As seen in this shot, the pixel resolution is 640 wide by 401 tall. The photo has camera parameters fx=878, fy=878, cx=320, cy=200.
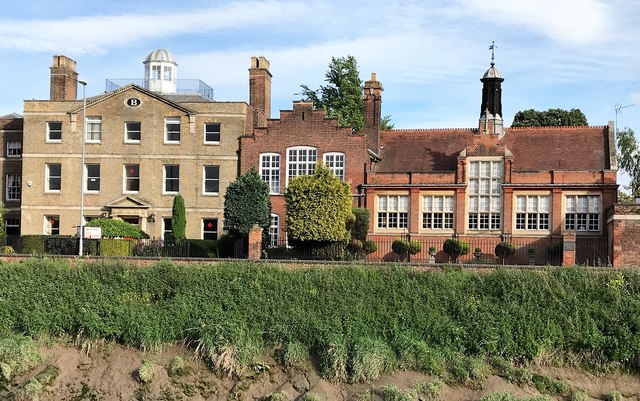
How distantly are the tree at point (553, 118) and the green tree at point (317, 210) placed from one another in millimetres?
28551

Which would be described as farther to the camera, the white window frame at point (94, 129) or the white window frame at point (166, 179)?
the white window frame at point (94, 129)

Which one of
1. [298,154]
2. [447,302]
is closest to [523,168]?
[298,154]

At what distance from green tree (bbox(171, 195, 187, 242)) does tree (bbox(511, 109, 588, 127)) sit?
91.9 ft

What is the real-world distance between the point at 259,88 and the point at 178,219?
848cm

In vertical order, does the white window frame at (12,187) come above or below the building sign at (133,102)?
below

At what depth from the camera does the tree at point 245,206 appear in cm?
3691

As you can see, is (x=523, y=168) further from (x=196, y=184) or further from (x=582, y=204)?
(x=196, y=184)

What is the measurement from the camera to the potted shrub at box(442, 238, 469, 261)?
126 feet

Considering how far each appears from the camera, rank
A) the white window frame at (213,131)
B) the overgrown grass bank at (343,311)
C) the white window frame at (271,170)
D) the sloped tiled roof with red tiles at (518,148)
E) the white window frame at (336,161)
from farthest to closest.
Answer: the white window frame at (213,131) < the white window frame at (271,170) < the white window frame at (336,161) < the sloped tiled roof with red tiles at (518,148) < the overgrown grass bank at (343,311)

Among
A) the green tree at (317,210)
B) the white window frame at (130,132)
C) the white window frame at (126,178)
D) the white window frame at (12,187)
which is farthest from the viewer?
the white window frame at (12,187)

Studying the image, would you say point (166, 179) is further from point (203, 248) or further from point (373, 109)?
point (373, 109)

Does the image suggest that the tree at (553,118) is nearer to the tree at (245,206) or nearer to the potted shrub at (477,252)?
the potted shrub at (477,252)

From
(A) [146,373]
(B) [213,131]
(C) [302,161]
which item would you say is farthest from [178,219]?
(A) [146,373]

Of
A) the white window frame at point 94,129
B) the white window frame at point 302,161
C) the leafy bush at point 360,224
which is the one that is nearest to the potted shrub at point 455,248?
the leafy bush at point 360,224
